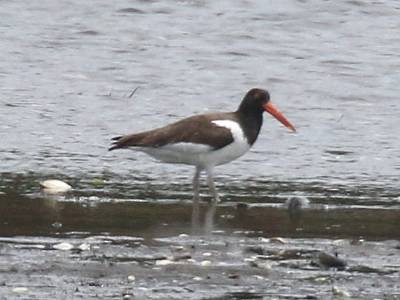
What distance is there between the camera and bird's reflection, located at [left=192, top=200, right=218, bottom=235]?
8.06 metres

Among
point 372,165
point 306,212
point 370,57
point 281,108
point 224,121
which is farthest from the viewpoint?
point 370,57

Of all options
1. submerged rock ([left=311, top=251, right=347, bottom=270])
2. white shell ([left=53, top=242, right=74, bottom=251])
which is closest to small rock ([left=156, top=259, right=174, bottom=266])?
white shell ([left=53, top=242, right=74, bottom=251])

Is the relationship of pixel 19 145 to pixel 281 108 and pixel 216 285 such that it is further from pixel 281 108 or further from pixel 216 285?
pixel 216 285

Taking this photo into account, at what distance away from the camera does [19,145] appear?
1083cm

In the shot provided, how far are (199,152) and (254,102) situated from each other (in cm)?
73

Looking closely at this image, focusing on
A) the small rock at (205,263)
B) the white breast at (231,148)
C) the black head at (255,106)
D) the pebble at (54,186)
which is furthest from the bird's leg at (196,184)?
the small rock at (205,263)

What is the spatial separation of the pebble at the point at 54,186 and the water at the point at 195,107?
0.28 feet

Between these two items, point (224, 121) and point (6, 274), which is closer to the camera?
point (6, 274)

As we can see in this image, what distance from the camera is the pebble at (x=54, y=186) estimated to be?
358 inches

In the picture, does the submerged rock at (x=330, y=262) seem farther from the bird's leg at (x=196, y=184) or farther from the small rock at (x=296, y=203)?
the bird's leg at (x=196, y=184)

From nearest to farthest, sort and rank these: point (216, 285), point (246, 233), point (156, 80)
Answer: point (216, 285) < point (246, 233) < point (156, 80)

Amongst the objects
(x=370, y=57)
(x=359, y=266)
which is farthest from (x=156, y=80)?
(x=359, y=266)

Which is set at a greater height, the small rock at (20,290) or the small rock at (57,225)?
the small rock at (20,290)

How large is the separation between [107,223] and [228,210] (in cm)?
96
